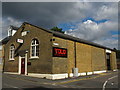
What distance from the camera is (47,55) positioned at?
14.3 meters

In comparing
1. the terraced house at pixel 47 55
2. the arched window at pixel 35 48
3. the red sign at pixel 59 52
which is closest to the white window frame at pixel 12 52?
the terraced house at pixel 47 55

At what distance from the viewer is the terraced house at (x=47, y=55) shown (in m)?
14.2

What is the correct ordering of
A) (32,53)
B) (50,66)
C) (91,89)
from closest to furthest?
(91,89) → (50,66) → (32,53)

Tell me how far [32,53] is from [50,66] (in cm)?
378

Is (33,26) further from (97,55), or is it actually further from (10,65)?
(97,55)

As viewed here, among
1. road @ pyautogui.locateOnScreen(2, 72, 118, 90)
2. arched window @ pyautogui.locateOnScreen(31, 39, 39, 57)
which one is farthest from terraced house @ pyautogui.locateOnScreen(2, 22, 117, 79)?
road @ pyautogui.locateOnScreen(2, 72, 118, 90)

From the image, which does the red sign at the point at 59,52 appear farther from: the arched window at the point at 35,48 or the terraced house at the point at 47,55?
the arched window at the point at 35,48

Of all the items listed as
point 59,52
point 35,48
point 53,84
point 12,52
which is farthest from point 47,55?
point 12,52

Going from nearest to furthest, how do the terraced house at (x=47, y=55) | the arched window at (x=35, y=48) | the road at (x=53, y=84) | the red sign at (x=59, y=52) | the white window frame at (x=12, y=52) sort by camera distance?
the road at (x=53, y=84) → the red sign at (x=59, y=52) → the terraced house at (x=47, y=55) → the arched window at (x=35, y=48) → the white window frame at (x=12, y=52)

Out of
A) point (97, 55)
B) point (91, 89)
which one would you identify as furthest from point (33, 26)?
point (97, 55)

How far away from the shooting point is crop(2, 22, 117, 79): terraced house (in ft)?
46.8

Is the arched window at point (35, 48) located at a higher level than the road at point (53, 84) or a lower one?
higher

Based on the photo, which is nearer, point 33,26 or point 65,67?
point 65,67

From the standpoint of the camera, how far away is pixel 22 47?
17875 mm
